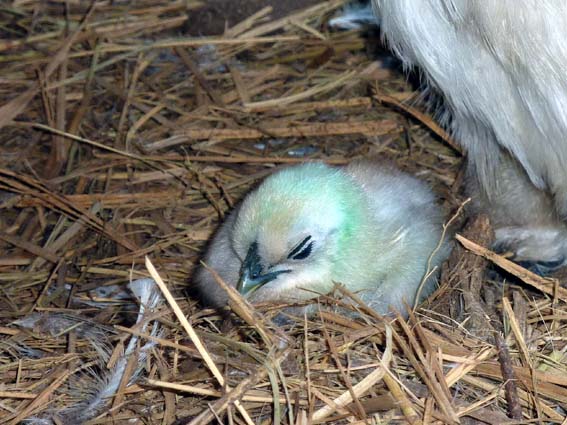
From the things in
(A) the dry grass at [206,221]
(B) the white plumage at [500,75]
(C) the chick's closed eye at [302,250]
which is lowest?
(A) the dry grass at [206,221]

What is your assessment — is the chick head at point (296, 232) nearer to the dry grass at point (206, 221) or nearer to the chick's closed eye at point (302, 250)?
the chick's closed eye at point (302, 250)

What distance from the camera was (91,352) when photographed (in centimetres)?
252

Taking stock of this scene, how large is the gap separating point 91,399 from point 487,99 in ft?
4.23

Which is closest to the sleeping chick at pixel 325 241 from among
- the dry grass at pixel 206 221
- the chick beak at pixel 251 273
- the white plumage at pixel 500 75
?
the chick beak at pixel 251 273

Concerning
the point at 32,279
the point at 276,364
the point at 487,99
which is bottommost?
the point at 32,279

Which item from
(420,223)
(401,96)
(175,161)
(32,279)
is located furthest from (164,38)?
(420,223)

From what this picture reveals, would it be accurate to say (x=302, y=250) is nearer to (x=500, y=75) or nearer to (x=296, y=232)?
(x=296, y=232)

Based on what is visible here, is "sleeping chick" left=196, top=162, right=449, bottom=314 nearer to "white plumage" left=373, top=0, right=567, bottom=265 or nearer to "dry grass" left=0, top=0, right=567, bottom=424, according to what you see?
"dry grass" left=0, top=0, right=567, bottom=424

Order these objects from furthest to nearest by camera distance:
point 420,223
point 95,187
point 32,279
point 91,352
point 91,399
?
point 95,187 < point 32,279 < point 420,223 < point 91,352 < point 91,399

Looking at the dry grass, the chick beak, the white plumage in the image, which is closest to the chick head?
the chick beak

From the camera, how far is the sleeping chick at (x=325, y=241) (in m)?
2.51

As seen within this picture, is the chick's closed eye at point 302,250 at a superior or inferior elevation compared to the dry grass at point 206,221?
superior

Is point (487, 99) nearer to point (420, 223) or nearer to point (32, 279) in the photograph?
point (420, 223)

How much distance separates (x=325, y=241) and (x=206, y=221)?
2.54ft
